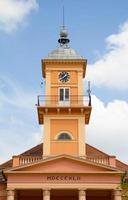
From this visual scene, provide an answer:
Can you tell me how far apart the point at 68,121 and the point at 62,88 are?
2.74 meters

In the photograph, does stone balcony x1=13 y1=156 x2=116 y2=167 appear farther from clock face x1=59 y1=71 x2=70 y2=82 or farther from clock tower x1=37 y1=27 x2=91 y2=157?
clock face x1=59 y1=71 x2=70 y2=82

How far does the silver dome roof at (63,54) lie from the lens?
4278 cm

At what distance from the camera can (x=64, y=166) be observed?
37.8 metres

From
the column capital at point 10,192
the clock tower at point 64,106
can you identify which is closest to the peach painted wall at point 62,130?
the clock tower at point 64,106

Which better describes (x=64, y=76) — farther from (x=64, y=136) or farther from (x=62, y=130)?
(x=64, y=136)

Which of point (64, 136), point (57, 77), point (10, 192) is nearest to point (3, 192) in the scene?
point (10, 192)

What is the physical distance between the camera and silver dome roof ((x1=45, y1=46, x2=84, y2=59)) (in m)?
42.8

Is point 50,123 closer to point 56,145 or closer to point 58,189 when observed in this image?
point 56,145

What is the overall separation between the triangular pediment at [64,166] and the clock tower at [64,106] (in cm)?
207

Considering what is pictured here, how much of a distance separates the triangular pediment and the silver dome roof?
8.78 m

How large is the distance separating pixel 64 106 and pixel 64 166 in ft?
16.8

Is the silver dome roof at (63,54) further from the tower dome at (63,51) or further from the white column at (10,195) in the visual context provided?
the white column at (10,195)

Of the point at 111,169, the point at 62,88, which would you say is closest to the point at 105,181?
the point at 111,169

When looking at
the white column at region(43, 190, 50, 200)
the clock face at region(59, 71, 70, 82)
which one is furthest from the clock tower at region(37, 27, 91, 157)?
the white column at region(43, 190, 50, 200)
